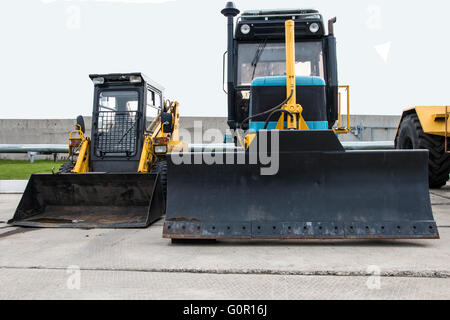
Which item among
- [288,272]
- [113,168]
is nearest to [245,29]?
[113,168]

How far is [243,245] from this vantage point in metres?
3.97

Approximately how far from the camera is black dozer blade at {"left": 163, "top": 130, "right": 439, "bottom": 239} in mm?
3928

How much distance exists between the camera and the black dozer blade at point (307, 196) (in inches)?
155

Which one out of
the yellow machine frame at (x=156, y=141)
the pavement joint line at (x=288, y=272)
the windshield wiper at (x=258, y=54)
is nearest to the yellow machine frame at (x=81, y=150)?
the yellow machine frame at (x=156, y=141)

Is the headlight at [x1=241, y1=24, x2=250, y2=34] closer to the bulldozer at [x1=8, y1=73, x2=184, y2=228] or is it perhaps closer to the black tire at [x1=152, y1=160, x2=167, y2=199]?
the bulldozer at [x1=8, y1=73, x2=184, y2=228]

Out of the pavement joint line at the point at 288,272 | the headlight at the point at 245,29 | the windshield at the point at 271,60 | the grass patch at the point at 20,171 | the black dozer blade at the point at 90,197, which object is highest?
the headlight at the point at 245,29

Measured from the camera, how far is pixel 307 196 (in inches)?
160

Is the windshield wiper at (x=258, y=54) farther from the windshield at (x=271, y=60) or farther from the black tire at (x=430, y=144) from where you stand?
the black tire at (x=430, y=144)

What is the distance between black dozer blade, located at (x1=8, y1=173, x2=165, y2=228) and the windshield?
2559 mm

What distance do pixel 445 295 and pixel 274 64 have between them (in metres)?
4.99

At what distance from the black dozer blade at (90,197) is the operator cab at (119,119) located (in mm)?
1318

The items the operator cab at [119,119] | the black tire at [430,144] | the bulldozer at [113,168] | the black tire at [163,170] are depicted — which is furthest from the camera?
the black tire at [430,144]

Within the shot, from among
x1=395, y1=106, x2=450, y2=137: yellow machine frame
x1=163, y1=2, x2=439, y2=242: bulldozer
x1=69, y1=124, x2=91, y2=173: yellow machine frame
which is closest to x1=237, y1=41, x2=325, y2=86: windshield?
x1=395, y1=106, x2=450, y2=137: yellow machine frame

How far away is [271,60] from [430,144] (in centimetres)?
346
